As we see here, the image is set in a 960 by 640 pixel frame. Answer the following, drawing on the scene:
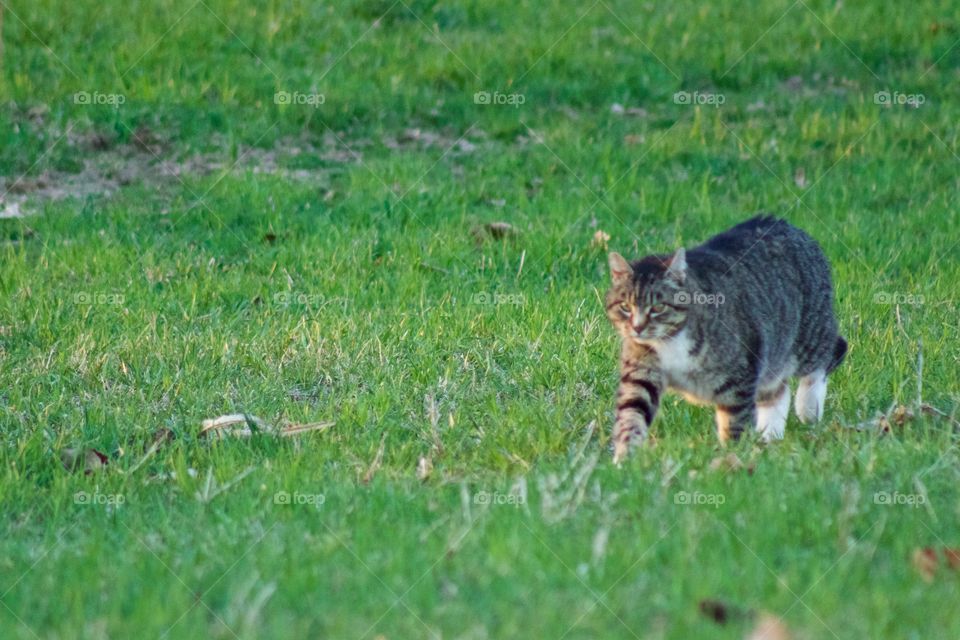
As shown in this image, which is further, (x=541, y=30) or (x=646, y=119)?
(x=541, y=30)

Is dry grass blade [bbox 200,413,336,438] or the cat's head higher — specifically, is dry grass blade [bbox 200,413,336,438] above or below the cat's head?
below

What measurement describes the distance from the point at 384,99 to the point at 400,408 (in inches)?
213

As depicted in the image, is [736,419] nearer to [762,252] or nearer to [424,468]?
[762,252]

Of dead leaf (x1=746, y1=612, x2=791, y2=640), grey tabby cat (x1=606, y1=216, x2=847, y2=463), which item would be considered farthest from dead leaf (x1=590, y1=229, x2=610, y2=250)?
dead leaf (x1=746, y1=612, x2=791, y2=640)

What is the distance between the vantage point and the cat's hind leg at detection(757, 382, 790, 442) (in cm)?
593

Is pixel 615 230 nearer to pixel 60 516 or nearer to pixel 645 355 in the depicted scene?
pixel 645 355

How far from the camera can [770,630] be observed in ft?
10.1

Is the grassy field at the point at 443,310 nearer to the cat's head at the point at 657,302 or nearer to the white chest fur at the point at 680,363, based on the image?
the white chest fur at the point at 680,363

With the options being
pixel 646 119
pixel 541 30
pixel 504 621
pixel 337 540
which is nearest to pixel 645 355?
pixel 337 540

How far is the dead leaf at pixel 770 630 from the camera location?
3057 mm

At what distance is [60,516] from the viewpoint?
15.3 ft

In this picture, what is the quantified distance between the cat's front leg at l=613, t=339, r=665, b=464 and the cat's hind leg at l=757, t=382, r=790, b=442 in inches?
29.3

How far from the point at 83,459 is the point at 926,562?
10.7 feet

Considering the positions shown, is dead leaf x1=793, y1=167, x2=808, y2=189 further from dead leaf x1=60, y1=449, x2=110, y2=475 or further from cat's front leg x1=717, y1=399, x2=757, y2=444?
dead leaf x1=60, y1=449, x2=110, y2=475
